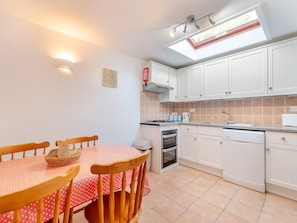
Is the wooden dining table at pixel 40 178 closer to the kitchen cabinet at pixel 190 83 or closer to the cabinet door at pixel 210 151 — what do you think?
the cabinet door at pixel 210 151

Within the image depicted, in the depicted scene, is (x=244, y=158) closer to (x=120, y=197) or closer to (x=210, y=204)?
(x=210, y=204)

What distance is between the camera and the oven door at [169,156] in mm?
2741

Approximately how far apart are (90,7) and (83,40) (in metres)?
0.78

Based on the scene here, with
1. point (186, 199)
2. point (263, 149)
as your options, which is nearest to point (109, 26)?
point (186, 199)

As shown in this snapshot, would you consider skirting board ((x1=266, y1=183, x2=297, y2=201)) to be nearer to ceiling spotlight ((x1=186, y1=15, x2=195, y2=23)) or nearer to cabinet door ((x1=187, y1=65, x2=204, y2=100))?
cabinet door ((x1=187, y1=65, x2=204, y2=100))

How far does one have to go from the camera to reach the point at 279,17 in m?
1.69

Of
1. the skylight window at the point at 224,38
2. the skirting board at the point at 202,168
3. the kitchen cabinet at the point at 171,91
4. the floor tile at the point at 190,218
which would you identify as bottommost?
the floor tile at the point at 190,218

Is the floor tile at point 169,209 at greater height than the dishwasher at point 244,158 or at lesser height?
lesser

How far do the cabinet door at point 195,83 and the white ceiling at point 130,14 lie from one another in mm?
1122

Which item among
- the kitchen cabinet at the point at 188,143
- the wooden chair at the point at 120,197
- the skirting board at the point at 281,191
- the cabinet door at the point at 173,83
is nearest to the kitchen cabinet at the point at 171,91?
the cabinet door at the point at 173,83

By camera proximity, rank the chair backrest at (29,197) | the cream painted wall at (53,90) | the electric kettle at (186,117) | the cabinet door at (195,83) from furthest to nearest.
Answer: the electric kettle at (186,117) < the cabinet door at (195,83) < the cream painted wall at (53,90) < the chair backrest at (29,197)

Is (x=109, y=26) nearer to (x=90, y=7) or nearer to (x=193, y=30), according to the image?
(x=90, y=7)

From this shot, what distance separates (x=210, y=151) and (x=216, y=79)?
137cm

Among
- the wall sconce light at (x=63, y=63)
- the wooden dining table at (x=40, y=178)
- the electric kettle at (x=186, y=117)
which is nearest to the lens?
the wooden dining table at (x=40, y=178)
